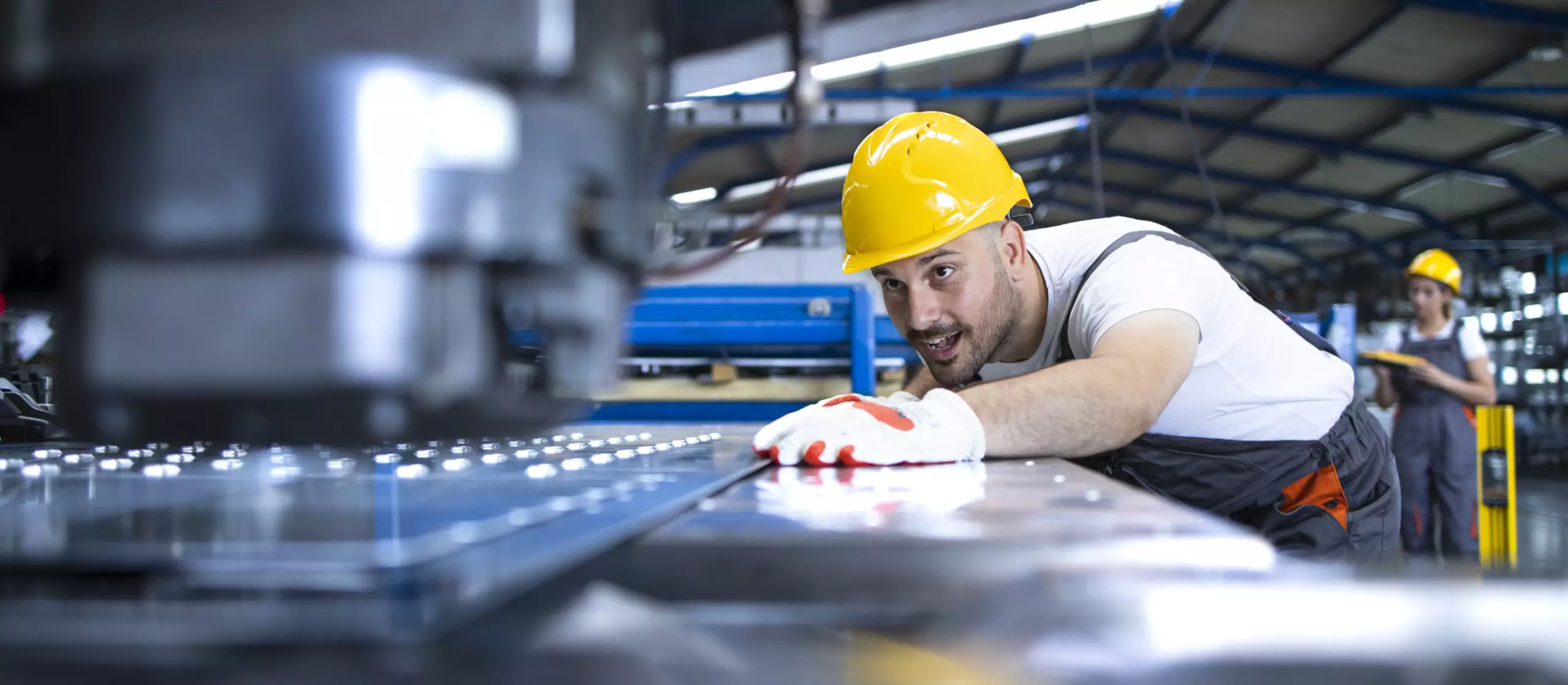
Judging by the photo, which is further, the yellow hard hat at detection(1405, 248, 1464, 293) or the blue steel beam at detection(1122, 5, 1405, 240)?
the blue steel beam at detection(1122, 5, 1405, 240)

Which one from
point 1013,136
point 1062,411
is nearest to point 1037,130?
point 1013,136

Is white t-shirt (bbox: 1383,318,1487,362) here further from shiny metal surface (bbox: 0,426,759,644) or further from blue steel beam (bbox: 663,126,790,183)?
blue steel beam (bbox: 663,126,790,183)

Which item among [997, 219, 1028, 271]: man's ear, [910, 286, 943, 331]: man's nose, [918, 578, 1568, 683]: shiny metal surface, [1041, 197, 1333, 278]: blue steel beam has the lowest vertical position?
[918, 578, 1568, 683]: shiny metal surface

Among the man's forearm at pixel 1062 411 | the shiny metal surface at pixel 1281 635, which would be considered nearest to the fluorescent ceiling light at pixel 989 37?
the man's forearm at pixel 1062 411

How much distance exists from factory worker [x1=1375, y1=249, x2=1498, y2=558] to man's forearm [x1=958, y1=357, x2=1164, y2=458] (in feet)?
13.9

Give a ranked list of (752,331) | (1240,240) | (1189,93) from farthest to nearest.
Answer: (1240,240) < (1189,93) < (752,331)

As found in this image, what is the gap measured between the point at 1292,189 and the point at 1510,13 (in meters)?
5.34

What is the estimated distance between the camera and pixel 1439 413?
4.69m

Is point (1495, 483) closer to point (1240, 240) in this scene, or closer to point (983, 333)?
point (983, 333)

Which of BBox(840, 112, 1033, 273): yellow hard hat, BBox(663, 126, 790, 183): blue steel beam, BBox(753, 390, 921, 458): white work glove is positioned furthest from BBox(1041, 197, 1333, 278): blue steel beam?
BBox(753, 390, 921, 458): white work glove

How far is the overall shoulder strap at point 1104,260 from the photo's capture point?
5.12 ft

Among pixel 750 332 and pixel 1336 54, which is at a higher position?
pixel 1336 54

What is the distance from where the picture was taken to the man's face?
5.43 feet

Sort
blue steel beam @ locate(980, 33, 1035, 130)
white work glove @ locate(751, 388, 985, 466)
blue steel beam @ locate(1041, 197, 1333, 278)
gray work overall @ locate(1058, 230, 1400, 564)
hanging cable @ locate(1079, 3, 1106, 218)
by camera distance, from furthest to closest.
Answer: blue steel beam @ locate(1041, 197, 1333, 278) < blue steel beam @ locate(980, 33, 1035, 130) < hanging cable @ locate(1079, 3, 1106, 218) < gray work overall @ locate(1058, 230, 1400, 564) < white work glove @ locate(751, 388, 985, 466)
